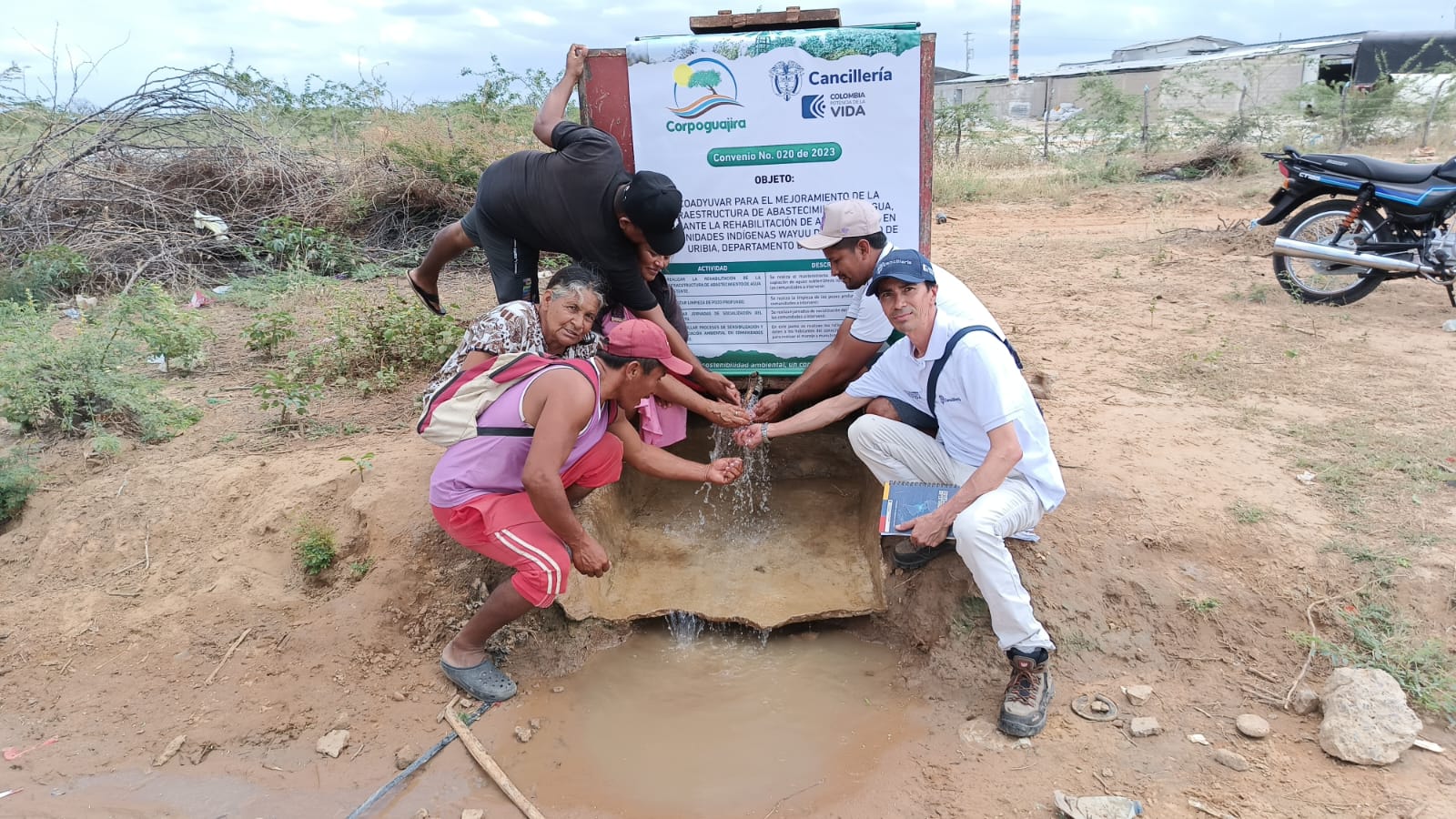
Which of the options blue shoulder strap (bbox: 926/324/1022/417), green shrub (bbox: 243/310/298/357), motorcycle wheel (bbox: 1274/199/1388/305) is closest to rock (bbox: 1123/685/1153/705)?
blue shoulder strap (bbox: 926/324/1022/417)

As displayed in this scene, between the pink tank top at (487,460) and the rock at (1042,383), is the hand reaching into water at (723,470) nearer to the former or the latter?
the pink tank top at (487,460)

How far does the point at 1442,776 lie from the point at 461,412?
2.89 meters

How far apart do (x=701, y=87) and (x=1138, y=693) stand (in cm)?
278

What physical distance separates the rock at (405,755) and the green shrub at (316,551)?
38.6 inches

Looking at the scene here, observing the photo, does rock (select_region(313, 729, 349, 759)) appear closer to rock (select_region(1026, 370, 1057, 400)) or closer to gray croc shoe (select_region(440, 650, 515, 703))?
gray croc shoe (select_region(440, 650, 515, 703))

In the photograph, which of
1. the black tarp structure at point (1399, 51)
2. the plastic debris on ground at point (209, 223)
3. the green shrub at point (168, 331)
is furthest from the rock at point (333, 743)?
the black tarp structure at point (1399, 51)

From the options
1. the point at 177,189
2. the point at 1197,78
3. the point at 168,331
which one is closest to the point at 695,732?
the point at 168,331

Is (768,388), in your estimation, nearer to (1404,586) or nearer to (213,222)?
(1404,586)

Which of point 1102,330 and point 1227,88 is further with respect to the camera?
point 1227,88

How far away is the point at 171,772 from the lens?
257 centimetres

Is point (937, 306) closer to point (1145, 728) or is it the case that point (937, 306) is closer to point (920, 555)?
point (920, 555)

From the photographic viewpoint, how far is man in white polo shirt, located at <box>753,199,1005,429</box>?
9.76 feet

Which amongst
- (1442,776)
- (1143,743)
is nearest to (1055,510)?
(1143,743)

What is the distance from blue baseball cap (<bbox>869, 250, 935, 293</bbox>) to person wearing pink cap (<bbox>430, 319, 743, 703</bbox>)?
0.77 m
